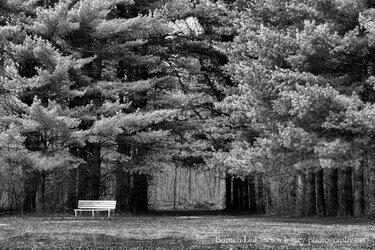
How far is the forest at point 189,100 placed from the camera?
50.8 ft

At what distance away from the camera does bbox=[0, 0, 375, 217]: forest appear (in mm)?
15469

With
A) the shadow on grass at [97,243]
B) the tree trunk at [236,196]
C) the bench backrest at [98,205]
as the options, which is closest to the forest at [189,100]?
the tree trunk at [236,196]

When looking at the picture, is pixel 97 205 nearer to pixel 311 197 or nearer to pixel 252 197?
pixel 311 197

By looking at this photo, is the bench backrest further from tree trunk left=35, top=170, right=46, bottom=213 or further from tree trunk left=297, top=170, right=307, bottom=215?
tree trunk left=297, top=170, right=307, bottom=215

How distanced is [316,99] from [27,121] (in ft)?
26.9

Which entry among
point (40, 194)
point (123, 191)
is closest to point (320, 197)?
point (123, 191)

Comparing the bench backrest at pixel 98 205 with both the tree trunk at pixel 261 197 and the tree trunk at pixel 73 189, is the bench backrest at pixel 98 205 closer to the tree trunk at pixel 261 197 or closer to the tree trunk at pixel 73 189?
the tree trunk at pixel 73 189

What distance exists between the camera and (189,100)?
72.8 feet

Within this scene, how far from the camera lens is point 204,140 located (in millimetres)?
22891

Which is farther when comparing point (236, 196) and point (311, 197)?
point (236, 196)

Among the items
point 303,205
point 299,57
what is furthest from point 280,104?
point 303,205

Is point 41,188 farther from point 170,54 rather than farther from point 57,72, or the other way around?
point 170,54

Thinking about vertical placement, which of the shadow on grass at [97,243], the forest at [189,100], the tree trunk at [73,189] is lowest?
the shadow on grass at [97,243]

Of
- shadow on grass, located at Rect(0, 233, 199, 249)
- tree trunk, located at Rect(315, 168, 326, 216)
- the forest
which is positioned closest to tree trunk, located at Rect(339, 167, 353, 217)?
the forest
